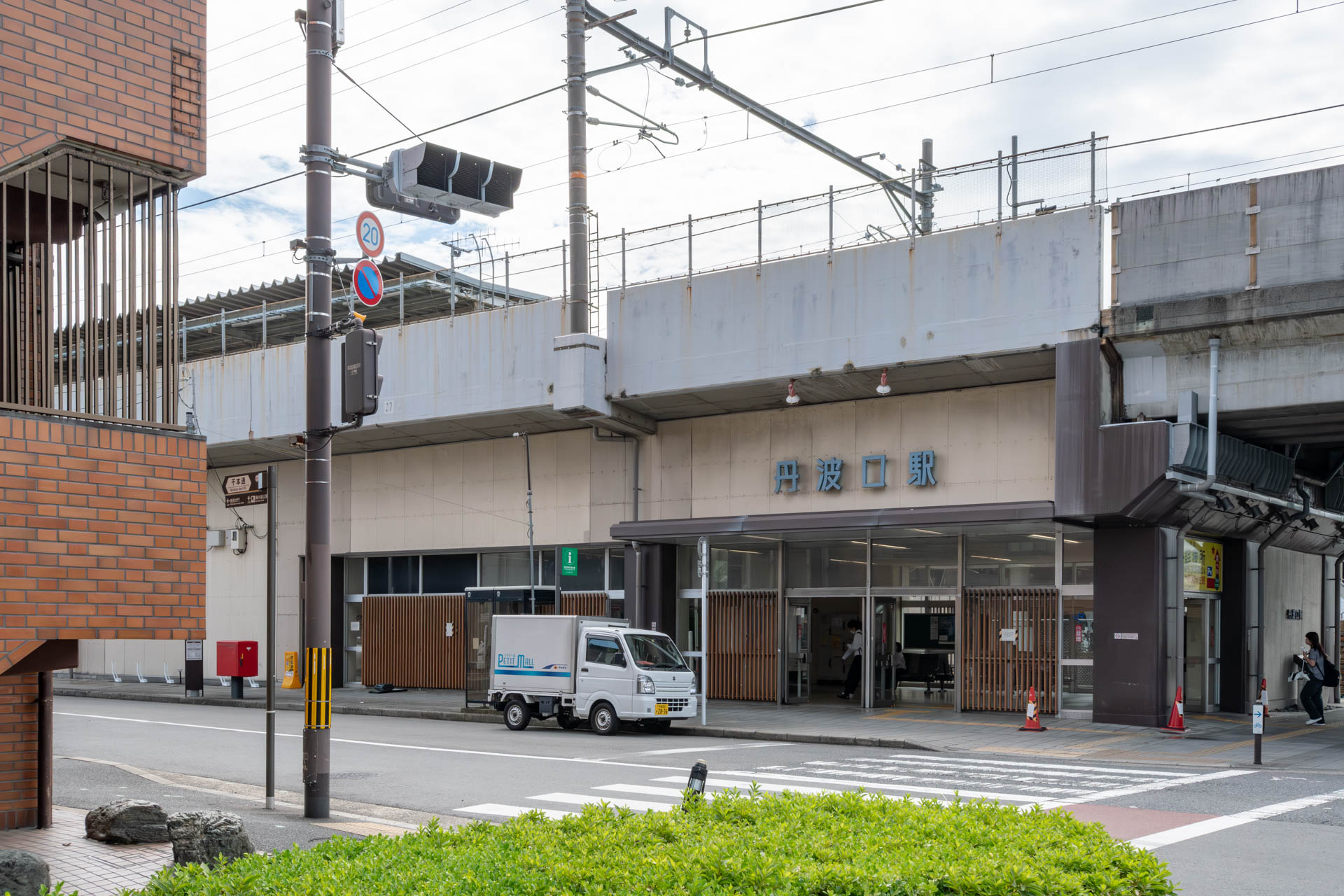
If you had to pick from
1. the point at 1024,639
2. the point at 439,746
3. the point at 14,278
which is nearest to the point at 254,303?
the point at 439,746

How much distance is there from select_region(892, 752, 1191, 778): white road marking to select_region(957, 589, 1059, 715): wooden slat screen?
224 inches

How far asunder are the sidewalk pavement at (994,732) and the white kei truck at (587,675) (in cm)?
118

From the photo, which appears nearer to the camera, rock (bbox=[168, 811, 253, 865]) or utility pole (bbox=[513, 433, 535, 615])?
rock (bbox=[168, 811, 253, 865])

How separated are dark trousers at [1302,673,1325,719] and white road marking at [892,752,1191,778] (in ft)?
30.1

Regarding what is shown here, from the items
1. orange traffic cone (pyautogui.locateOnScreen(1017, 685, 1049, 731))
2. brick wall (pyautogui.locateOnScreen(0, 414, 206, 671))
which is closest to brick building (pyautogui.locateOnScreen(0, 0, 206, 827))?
brick wall (pyautogui.locateOnScreen(0, 414, 206, 671))

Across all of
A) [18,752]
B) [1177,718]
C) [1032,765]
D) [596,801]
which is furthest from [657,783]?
[1177,718]

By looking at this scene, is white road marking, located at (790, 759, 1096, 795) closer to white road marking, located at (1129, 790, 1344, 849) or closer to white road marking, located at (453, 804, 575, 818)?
white road marking, located at (1129, 790, 1344, 849)

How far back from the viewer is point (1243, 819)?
Result: 12156 mm

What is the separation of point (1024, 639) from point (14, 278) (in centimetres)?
1886

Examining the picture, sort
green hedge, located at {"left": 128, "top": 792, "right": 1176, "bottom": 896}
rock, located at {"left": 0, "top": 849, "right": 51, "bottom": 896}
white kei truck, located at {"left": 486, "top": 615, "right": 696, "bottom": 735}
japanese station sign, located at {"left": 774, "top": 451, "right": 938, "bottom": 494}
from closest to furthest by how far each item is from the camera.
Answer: green hedge, located at {"left": 128, "top": 792, "right": 1176, "bottom": 896}
rock, located at {"left": 0, "top": 849, "right": 51, "bottom": 896}
white kei truck, located at {"left": 486, "top": 615, "right": 696, "bottom": 735}
japanese station sign, located at {"left": 774, "top": 451, "right": 938, "bottom": 494}

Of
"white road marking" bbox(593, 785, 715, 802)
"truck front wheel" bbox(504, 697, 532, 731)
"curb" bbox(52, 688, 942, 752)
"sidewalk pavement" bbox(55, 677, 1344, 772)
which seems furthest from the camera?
"truck front wheel" bbox(504, 697, 532, 731)

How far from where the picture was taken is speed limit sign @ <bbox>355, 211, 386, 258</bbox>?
1287 centimetres

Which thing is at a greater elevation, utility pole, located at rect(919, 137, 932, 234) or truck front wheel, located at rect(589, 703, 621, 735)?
utility pole, located at rect(919, 137, 932, 234)

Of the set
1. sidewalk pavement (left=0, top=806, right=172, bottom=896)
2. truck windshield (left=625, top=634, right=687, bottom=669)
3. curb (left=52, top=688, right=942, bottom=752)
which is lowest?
curb (left=52, top=688, right=942, bottom=752)
